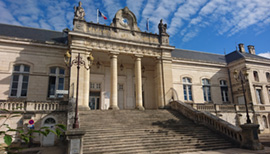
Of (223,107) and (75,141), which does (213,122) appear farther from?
(75,141)

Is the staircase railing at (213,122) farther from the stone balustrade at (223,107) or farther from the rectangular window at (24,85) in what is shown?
the rectangular window at (24,85)

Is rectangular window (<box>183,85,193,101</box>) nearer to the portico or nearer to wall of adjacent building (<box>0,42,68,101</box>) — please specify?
the portico

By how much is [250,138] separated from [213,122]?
2512mm

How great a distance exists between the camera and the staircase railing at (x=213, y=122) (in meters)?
9.50

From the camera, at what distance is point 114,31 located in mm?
16422

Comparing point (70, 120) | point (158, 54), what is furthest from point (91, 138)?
point (158, 54)

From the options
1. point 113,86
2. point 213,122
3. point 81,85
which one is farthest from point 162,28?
point 213,122

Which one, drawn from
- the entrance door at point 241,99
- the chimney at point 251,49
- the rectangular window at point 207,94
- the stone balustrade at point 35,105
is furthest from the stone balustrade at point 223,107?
the stone balustrade at point 35,105

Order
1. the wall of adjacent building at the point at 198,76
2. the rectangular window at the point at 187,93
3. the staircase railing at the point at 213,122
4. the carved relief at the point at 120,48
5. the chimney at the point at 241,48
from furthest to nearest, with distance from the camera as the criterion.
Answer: the chimney at the point at 241,48
the rectangular window at the point at 187,93
the wall of adjacent building at the point at 198,76
the carved relief at the point at 120,48
the staircase railing at the point at 213,122

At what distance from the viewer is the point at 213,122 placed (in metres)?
11.1

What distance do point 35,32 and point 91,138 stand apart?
47.7 feet

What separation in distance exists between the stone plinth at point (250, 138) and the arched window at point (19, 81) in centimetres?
1580

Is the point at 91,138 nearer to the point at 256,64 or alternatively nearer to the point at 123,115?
the point at 123,115

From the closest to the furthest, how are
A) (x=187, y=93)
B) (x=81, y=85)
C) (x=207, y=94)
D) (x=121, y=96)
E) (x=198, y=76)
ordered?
(x=81, y=85) < (x=121, y=96) < (x=187, y=93) < (x=207, y=94) < (x=198, y=76)
